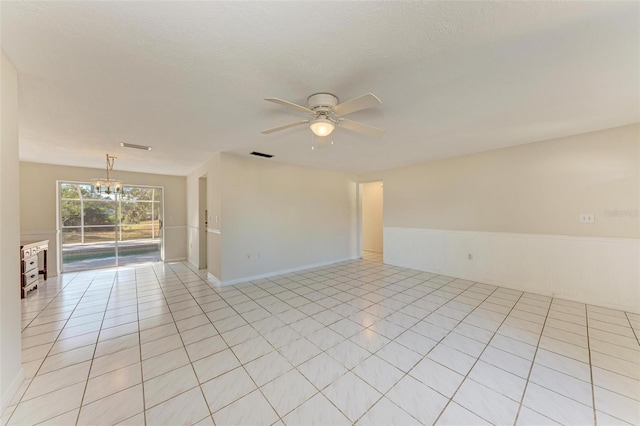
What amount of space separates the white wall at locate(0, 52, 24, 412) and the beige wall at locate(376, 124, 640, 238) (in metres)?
5.77

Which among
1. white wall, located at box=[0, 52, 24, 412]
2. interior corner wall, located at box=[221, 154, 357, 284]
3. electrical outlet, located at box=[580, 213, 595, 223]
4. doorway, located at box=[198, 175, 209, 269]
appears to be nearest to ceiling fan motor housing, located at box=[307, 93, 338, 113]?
white wall, located at box=[0, 52, 24, 412]

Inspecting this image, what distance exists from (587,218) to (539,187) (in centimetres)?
71

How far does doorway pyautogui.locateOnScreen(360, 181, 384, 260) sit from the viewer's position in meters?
7.84

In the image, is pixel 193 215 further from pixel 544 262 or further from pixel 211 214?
pixel 544 262

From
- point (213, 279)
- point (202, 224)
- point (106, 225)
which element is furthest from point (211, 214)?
point (106, 225)

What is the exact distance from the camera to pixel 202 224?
221 inches

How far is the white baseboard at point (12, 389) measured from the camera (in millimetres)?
1562

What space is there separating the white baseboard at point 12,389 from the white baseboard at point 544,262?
18.9ft

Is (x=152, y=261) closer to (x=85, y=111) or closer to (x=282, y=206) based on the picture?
(x=282, y=206)

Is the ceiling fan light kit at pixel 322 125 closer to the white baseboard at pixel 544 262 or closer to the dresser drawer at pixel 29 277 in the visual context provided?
the white baseboard at pixel 544 262

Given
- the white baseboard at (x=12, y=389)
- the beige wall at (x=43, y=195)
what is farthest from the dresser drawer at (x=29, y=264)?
the white baseboard at (x=12, y=389)

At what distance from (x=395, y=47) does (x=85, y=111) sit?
3.16 meters

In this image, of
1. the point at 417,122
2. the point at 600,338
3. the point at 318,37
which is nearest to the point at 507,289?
the point at 600,338

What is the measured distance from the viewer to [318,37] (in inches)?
57.3
